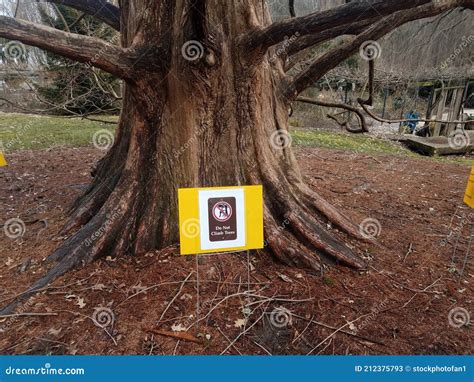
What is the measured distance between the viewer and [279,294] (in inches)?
93.1

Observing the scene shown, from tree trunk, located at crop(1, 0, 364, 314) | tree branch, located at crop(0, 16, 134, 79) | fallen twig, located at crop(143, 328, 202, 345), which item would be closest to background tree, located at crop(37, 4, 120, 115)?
tree trunk, located at crop(1, 0, 364, 314)

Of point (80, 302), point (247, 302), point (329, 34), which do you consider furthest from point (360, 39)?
point (80, 302)

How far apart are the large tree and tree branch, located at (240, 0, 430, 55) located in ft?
0.11

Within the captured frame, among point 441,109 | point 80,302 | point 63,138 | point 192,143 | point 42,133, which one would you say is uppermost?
point 441,109

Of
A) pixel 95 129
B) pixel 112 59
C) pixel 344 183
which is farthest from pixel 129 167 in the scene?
pixel 95 129

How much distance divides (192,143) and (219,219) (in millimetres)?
915

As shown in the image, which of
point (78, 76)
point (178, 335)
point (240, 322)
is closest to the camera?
point (178, 335)

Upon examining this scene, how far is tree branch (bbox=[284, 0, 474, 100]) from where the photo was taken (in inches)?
77.0

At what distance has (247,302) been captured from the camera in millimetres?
2307

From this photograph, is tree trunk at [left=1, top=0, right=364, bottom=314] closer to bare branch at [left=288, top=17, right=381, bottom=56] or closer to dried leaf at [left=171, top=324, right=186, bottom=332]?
bare branch at [left=288, top=17, right=381, bottom=56]

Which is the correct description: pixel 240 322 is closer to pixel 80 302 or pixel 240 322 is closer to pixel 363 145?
pixel 80 302

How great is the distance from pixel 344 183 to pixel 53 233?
417 cm

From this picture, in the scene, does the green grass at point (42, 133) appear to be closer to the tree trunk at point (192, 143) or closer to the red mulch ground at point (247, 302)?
the tree trunk at point (192, 143)

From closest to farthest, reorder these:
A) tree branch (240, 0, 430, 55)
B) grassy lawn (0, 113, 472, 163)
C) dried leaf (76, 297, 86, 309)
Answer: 1. tree branch (240, 0, 430, 55)
2. dried leaf (76, 297, 86, 309)
3. grassy lawn (0, 113, 472, 163)
